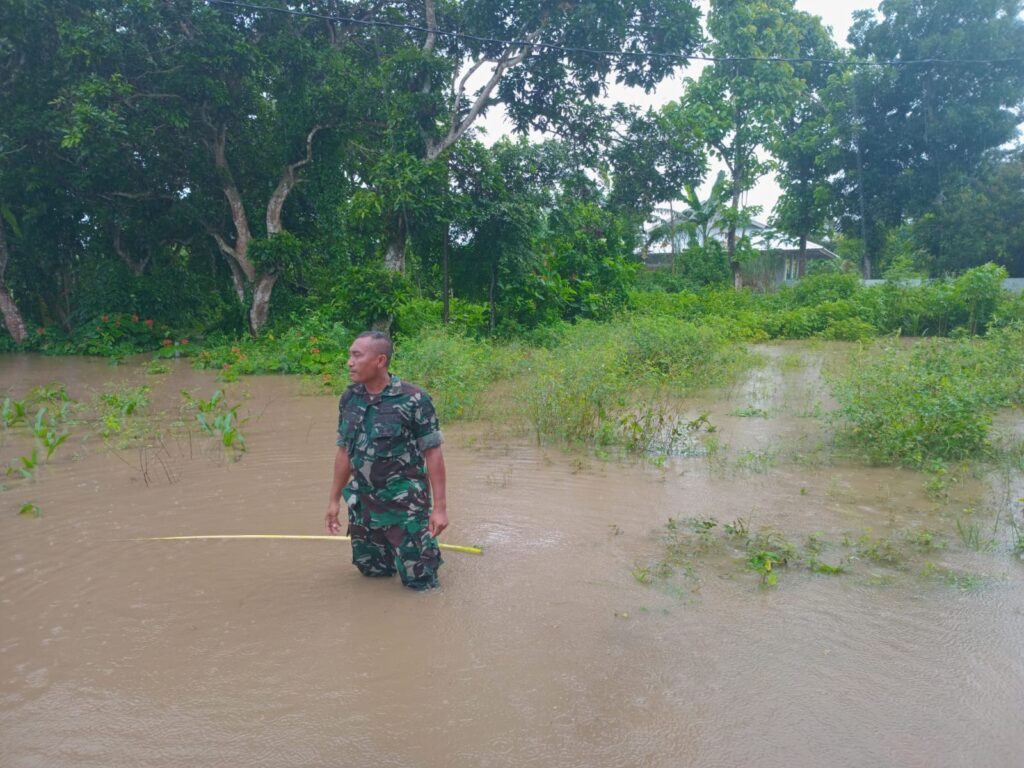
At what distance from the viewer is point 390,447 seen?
4.02 metres

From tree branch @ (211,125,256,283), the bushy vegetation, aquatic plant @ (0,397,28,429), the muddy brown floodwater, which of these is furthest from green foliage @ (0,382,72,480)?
the bushy vegetation

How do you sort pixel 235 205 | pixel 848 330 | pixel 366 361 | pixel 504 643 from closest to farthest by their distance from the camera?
pixel 504 643 → pixel 366 361 → pixel 235 205 → pixel 848 330

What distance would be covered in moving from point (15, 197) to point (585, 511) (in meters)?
16.9

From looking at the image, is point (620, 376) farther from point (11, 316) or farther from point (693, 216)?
point (693, 216)

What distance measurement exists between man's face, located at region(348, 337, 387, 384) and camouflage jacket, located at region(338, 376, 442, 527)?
10cm

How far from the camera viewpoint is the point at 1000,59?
77.2 feet

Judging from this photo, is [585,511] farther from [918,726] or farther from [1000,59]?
[1000,59]

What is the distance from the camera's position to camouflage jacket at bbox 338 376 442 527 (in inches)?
158

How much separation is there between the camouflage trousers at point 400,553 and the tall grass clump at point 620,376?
3770 millimetres

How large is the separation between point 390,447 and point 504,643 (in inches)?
44.3

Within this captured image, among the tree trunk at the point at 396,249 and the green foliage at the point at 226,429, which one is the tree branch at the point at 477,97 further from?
the green foliage at the point at 226,429

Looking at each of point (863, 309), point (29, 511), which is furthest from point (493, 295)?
point (29, 511)

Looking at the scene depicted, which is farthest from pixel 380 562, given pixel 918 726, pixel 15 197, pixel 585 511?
pixel 15 197

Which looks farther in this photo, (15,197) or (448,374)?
(15,197)
